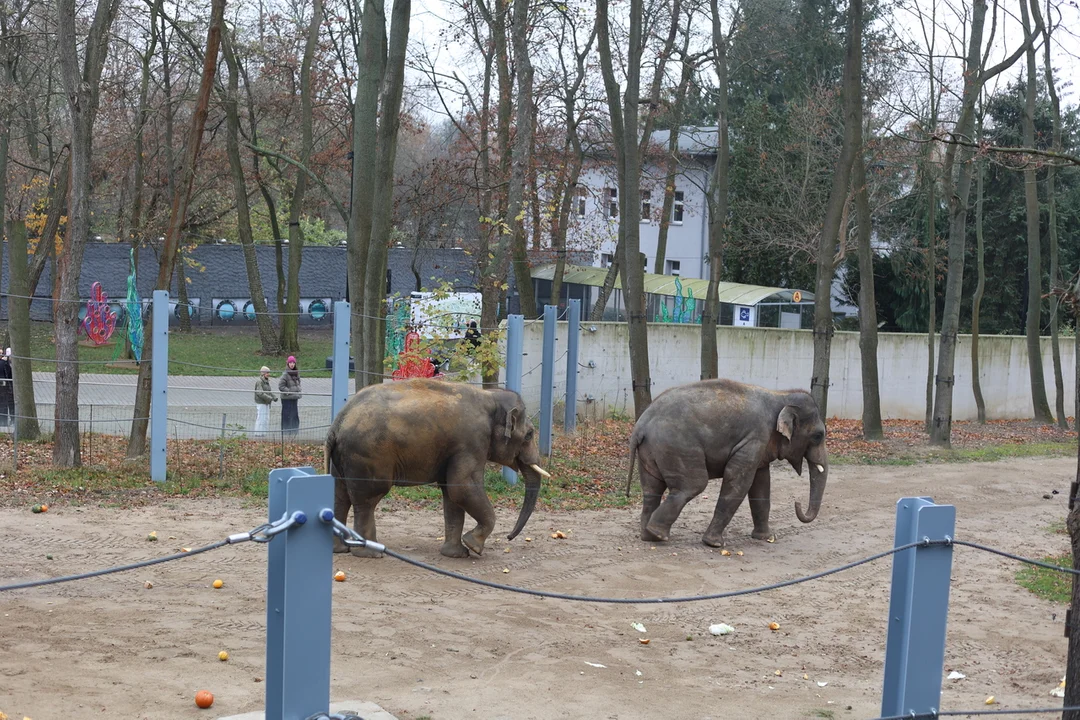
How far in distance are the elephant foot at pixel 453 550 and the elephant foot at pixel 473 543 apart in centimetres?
7

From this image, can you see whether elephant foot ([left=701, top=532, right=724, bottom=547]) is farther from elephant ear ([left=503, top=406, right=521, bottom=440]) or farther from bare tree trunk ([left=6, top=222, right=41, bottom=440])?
bare tree trunk ([left=6, top=222, right=41, bottom=440])

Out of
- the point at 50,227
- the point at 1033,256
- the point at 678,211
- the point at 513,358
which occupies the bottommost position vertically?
the point at 513,358

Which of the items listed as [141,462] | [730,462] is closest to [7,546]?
[141,462]

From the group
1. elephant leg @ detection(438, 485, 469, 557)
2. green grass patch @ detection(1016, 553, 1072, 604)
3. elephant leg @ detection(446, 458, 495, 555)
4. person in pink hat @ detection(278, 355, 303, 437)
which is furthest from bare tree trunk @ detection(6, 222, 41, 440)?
green grass patch @ detection(1016, 553, 1072, 604)

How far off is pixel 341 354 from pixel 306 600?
9.96 metres

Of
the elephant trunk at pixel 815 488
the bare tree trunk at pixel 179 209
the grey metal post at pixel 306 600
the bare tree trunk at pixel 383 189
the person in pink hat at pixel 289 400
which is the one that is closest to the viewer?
the grey metal post at pixel 306 600

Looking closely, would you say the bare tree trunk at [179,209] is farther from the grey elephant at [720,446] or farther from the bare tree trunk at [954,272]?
the bare tree trunk at [954,272]

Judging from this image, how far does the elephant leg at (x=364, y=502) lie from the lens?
35.4 feet

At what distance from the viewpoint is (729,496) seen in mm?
12406

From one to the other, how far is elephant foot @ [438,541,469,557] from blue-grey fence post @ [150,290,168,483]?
4624mm

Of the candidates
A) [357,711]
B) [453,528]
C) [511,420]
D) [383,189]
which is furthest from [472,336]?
[357,711]

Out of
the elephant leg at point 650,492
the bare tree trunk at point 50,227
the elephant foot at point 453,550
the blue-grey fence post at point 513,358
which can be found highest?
the bare tree trunk at point 50,227

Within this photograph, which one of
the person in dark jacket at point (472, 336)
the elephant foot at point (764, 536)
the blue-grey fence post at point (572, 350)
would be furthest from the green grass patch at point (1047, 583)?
the person in dark jacket at point (472, 336)

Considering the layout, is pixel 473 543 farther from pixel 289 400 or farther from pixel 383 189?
pixel 289 400
